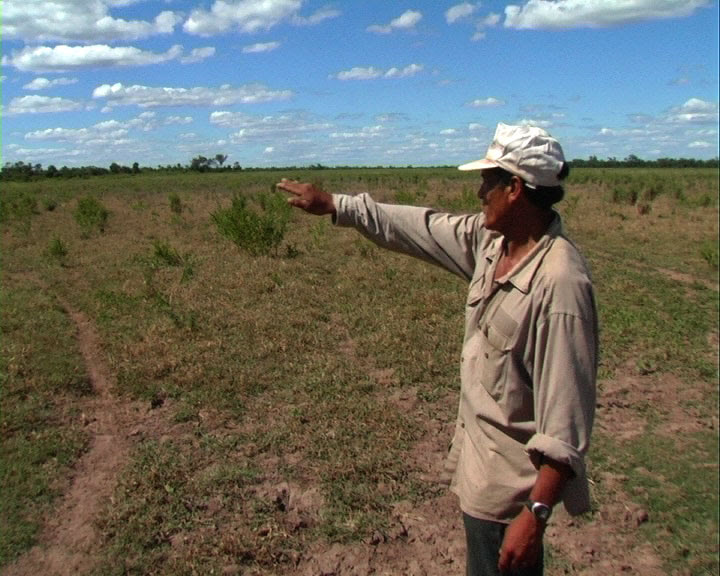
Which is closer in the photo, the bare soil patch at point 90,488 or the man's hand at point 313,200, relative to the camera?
the man's hand at point 313,200

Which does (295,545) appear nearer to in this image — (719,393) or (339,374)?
(339,374)

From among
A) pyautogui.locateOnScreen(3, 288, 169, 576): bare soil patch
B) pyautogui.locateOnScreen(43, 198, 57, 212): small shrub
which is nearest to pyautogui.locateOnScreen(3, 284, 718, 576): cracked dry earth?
pyautogui.locateOnScreen(3, 288, 169, 576): bare soil patch

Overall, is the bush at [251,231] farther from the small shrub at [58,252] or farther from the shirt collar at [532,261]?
the shirt collar at [532,261]

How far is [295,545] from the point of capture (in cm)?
305

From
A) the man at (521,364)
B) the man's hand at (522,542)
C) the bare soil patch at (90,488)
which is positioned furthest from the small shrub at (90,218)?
the man's hand at (522,542)

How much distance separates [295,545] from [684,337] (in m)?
4.64

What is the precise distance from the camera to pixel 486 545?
5.75 feet

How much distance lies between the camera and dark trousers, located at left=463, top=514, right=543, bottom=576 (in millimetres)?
1731

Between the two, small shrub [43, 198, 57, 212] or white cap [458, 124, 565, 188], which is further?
small shrub [43, 198, 57, 212]

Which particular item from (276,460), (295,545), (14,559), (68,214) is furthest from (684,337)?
(68,214)

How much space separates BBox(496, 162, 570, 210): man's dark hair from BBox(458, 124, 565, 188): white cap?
18 millimetres

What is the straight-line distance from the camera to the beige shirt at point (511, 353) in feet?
4.84

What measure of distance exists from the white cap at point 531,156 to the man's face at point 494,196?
50 mm

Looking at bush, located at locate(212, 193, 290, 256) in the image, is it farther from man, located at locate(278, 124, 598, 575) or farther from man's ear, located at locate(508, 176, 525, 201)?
man's ear, located at locate(508, 176, 525, 201)
